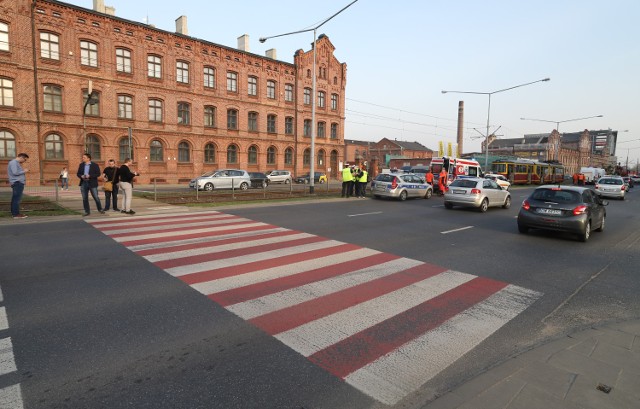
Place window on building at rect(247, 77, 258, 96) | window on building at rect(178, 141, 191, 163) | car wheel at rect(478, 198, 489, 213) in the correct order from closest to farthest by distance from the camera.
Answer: car wheel at rect(478, 198, 489, 213) < window on building at rect(178, 141, 191, 163) < window on building at rect(247, 77, 258, 96)

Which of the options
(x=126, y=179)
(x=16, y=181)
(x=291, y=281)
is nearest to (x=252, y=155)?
(x=126, y=179)

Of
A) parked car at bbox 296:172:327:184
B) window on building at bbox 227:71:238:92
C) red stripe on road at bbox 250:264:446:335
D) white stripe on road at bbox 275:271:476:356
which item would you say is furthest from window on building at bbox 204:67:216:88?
white stripe on road at bbox 275:271:476:356

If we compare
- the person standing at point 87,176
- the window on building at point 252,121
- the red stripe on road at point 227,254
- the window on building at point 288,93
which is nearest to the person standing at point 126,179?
the person standing at point 87,176

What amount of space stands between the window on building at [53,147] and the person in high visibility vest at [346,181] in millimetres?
23430

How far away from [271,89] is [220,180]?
19692 millimetres

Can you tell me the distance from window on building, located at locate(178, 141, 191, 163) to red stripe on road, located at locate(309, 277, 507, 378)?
34.2 metres

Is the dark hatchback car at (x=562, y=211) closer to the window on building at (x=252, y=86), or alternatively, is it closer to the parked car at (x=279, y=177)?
the parked car at (x=279, y=177)

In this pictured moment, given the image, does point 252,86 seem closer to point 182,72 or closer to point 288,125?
point 288,125

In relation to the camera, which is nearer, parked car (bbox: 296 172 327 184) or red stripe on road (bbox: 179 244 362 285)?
red stripe on road (bbox: 179 244 362 285)

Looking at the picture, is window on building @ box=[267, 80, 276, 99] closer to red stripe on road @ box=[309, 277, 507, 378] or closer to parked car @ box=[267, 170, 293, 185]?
parked car @ box=[267, 170, 293, 185]

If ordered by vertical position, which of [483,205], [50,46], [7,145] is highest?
[50,46]

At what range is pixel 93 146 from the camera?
30016 millimetres

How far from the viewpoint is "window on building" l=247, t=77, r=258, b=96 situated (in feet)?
131

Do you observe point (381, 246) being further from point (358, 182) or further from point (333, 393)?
point (358, 182)
